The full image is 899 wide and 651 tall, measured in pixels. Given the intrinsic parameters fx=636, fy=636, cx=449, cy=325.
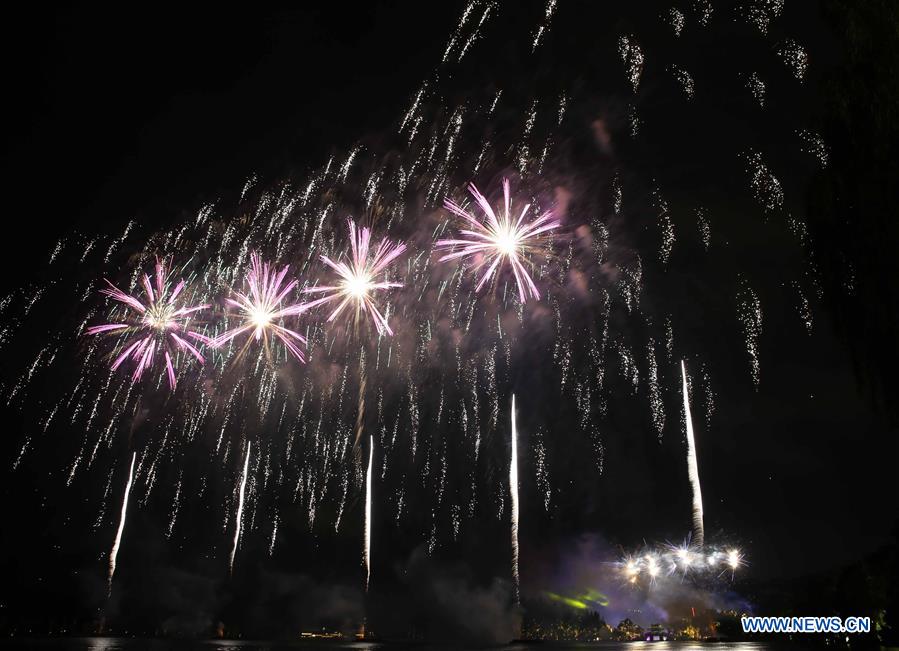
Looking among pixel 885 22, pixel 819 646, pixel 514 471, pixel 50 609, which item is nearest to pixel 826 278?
pixel 885 22

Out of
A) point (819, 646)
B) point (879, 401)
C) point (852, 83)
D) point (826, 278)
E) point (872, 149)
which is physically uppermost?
point (852, 83)

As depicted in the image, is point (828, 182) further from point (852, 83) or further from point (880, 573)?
point (880, 573)

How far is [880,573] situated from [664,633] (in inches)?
4559

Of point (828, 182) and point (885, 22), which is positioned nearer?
point (885, 22)

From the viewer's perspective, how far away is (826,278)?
49.3ft

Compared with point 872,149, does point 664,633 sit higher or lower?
lower

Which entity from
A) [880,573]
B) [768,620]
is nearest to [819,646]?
[768,620]

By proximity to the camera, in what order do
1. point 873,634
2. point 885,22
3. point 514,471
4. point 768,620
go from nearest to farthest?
1. point 885,22
2. point 873,634
3. point 514,471
4. point 768,620

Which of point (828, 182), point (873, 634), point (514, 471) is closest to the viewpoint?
point (828, 182)

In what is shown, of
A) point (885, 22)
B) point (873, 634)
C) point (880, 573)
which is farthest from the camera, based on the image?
point (873, 634)

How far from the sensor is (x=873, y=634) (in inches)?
1155

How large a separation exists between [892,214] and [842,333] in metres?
3.18

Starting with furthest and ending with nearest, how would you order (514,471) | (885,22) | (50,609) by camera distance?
(50,609), (514,471), (885,22)

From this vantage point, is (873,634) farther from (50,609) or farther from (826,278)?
(50,609)
